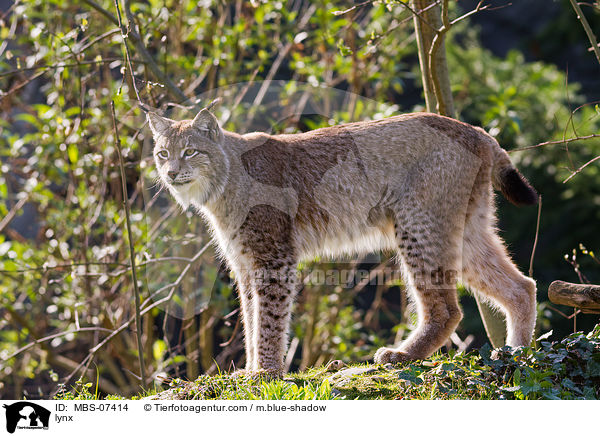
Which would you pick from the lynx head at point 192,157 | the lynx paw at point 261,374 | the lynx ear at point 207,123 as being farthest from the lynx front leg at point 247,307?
the lynx ear at point 207,123

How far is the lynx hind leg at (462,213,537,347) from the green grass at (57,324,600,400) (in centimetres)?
70

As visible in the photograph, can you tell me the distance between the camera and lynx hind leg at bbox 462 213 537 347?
4324 mm

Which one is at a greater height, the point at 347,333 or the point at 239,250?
the point at 239,250

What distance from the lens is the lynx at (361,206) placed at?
4.30 m

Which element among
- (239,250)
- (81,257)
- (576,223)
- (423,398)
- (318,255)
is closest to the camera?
(423,398)

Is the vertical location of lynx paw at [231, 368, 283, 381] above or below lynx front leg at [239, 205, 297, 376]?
below

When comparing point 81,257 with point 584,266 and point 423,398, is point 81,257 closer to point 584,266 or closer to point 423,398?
point 423,398

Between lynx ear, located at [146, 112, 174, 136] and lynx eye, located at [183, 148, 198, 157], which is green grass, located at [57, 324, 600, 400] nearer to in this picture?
lynx eye, located at [183, 148, 198, 157]

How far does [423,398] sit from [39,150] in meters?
4.90

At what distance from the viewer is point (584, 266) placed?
8.12m

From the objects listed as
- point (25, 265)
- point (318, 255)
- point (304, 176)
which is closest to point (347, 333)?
point (318, 255)

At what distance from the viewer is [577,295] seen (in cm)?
352

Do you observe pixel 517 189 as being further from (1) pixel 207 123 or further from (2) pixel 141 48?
(2) pixel 141 48
